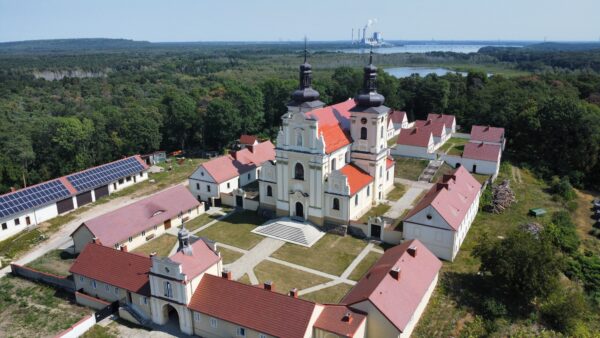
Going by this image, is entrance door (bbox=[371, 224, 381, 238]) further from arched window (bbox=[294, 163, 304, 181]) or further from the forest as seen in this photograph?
the forest

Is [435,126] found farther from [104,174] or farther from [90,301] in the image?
[90,301]

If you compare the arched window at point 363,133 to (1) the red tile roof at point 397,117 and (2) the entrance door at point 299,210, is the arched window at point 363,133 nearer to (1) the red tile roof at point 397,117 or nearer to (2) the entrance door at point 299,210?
(2) the entrance door at point 299,210

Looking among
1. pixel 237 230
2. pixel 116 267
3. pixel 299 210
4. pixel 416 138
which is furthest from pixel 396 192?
pixel 116 267

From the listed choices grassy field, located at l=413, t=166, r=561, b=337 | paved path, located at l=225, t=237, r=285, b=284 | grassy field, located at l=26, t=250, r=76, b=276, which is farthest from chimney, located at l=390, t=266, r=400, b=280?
grassy field, located at l=26, t=250, r=76, b=276

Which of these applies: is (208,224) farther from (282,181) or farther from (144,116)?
(144,116)

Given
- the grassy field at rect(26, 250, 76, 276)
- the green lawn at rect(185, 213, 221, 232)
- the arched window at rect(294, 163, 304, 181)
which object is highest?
the arched window at rect(294, 163, 304, 181)
